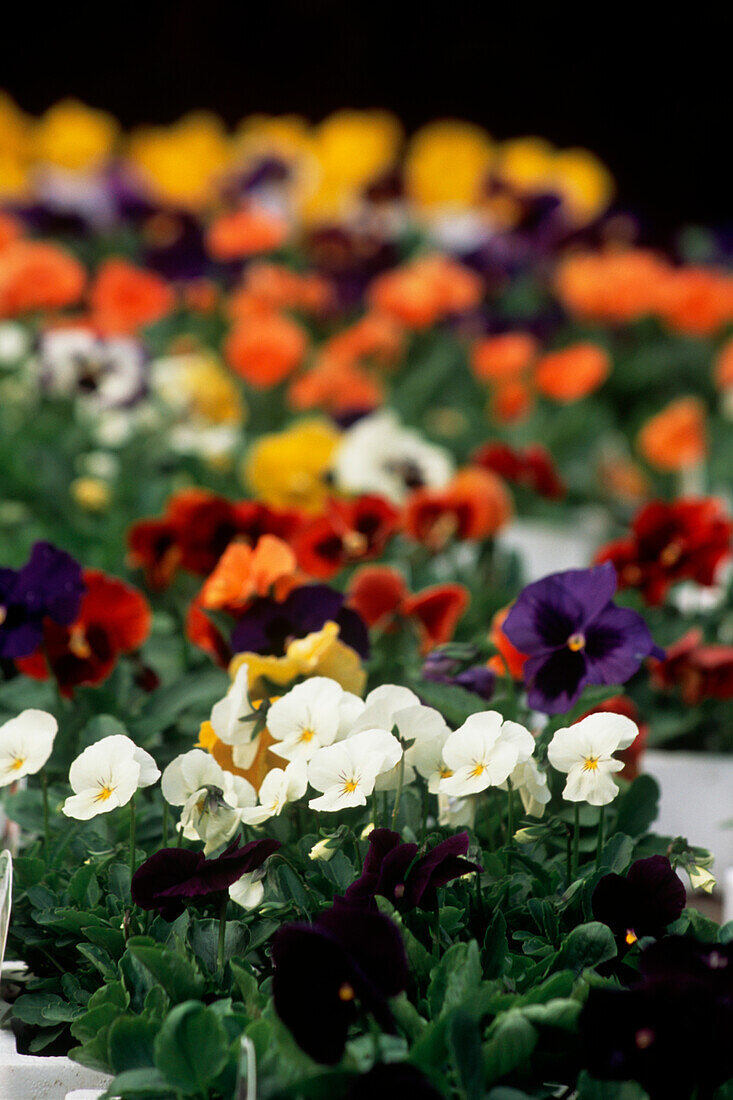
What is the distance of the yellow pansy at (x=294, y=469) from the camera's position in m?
1.70

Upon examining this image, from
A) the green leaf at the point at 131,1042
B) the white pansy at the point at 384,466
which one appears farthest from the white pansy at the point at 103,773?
the white pansy at the point at 384,466

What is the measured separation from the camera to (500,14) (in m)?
5.21

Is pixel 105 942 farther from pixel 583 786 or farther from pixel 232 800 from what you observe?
pixel 583 786

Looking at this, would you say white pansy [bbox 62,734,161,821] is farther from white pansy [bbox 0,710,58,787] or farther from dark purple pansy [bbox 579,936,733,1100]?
dark purple pansy [bbox 579,936,733,1100]

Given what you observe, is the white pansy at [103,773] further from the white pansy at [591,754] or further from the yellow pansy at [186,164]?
the yellow pansy at [186,164]

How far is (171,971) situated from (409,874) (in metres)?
0.16

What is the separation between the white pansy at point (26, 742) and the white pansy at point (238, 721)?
0.12 meters

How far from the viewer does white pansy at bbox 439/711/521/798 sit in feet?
2.80

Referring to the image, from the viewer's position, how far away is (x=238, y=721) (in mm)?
947

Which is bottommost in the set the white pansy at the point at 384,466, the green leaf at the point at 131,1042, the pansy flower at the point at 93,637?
the white pansy at the point at 384,466

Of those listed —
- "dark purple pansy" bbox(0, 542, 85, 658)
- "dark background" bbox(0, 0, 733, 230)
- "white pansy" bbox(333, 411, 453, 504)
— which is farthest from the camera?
"dark background" bbox(0, 0, 733, 230)

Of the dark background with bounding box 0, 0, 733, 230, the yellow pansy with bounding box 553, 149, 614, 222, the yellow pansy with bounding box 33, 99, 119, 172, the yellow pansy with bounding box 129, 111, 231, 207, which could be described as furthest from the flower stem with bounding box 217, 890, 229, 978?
the dark background with bounding box 0, 0, 733, 230

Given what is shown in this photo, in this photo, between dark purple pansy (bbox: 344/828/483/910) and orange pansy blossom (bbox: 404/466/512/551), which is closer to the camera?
dark purple pansy (bbox: 344/828/483/910)

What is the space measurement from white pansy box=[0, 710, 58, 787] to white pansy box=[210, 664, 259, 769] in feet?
0.39
